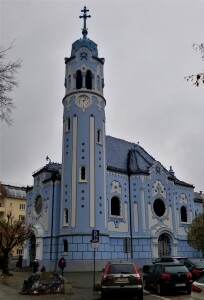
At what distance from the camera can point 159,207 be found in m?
45.2

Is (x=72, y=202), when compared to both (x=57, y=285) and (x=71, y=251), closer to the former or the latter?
(x=71, y=251)

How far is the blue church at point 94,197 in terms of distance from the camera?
3766 cm

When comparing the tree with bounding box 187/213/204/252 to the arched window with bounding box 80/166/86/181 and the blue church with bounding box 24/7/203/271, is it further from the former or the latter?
the arched window with bounding box 80/166/86/181

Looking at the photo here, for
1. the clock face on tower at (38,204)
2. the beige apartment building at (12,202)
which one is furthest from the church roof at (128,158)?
the beige apartment building at (12,202)

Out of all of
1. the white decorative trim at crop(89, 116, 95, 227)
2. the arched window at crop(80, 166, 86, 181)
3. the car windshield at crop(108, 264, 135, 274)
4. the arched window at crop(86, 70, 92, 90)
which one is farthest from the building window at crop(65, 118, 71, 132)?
the car windshield at crop(108, 264, 135, 274)

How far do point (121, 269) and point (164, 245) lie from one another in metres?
29.6

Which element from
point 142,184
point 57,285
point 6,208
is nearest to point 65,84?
point 142,184

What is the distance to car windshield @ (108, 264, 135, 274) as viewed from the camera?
52.2ft

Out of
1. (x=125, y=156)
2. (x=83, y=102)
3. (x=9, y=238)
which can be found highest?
(x=83, y=102)

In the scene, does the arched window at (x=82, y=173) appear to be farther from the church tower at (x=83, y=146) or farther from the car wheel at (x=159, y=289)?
the car wheel at (x=159, y=289)

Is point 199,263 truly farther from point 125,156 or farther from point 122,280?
point 125,156

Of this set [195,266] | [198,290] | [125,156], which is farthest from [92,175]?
[198,290]

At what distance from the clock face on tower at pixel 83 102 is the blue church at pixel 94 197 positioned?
4.6 inches

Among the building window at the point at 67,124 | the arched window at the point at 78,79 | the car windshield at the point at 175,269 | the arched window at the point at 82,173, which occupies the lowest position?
the car windshield at the point at 175,269
